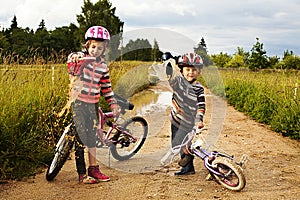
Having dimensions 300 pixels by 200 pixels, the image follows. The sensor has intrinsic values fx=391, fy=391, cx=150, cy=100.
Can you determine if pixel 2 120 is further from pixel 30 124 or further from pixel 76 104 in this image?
pixel 76 104

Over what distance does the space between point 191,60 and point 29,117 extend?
7.14ft

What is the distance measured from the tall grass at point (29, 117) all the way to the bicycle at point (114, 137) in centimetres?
39

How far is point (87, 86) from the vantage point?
4332 mm

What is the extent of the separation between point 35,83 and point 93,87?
2.29 meters

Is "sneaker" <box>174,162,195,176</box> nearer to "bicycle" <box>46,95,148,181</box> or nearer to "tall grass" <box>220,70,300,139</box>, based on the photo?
"bicycle" <box>46,95,148,181</box>

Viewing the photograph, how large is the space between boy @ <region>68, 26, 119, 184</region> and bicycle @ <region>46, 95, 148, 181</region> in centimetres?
13

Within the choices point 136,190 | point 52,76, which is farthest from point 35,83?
point 136,190

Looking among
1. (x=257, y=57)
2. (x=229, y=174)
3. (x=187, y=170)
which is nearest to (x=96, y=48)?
(x=187, y=170)

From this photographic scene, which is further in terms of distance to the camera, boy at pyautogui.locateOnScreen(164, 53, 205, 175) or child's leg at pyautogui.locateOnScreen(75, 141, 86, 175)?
boy at pyautogui.locateOnScreen(164, 53, 205, 175)

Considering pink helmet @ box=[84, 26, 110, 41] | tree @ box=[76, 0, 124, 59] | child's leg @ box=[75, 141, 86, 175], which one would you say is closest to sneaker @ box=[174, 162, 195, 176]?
child's leg @ box=[75, 141, 86, 175]

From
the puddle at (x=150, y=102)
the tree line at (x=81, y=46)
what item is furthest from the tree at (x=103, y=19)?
the puddle at (x=150, y=102)

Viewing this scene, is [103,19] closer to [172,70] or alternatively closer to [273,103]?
[273,103]

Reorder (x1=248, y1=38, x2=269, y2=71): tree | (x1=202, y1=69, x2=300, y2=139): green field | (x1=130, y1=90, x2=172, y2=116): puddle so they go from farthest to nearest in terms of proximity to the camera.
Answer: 1. (x1=248, y1=38, x2=269, y2=71): tree
2. (x1=130, y1=90, x2=172, y2=116): puddle
3. (x1=202, y1=69, x2=300, y2=139): green field

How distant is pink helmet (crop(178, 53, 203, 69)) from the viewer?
14.9 ft
